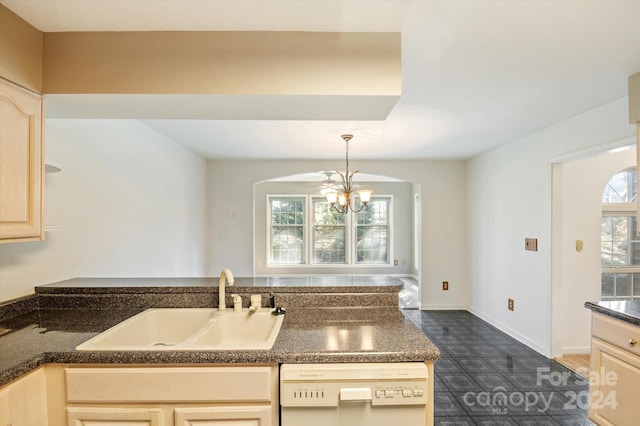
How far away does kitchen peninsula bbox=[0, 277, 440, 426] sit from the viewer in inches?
51.2

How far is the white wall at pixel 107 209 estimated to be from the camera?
197 centimetres

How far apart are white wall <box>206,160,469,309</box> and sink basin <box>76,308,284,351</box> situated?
2963mm

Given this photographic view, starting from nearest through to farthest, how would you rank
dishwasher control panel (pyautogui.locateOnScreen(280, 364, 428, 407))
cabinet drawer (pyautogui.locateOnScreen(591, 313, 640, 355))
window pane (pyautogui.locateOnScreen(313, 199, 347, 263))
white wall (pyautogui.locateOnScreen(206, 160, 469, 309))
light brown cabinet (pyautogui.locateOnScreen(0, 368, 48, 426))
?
light brown cabinet (pyautogui.locateOnScreen(0, 368, 48, 426)), dishwasher control panel (pyautogui.locateOnScreen(280, 364, 428, 407)), cabinet drawer (pyautogui.locateOnScreen(591, 313, 640, 355)), white wall (pyautogui.locateOnScreen(206, 160, 469, 309)), window pane (pyautogui.locateOnScreen(313, 199, 347, 263))

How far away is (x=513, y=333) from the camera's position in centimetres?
377

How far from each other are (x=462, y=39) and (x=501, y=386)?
269 cm

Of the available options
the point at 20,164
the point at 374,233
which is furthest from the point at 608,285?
the point at 20,164

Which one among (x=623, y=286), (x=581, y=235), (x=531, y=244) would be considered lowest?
(x=623, y=286)

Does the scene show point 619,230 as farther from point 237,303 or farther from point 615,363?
point 237,303

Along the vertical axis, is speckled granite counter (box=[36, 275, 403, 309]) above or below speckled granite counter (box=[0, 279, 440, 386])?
above

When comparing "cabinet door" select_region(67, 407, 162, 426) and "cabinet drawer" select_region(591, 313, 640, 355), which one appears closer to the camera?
"cabinet door" select_region(67, 407, 162, 426)

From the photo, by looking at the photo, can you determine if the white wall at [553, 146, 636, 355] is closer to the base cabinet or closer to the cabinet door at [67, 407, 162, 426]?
the base cabinet

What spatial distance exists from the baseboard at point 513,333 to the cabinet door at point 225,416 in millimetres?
3234

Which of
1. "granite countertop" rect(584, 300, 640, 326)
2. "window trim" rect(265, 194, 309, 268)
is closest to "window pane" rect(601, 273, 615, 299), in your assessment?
"granite countertop" rect(584, 300, 640, 326)

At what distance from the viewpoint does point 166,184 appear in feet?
11.3
